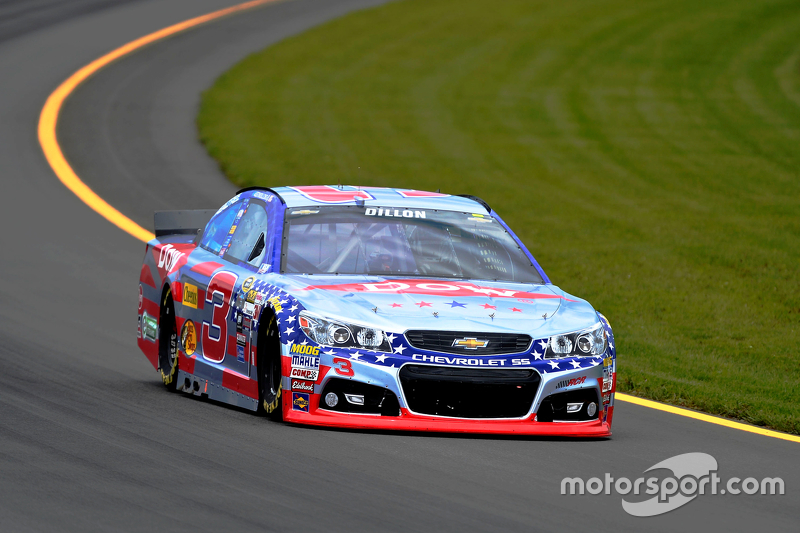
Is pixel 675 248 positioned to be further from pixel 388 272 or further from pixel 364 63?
pixel 364 63

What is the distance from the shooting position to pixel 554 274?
15.0 meters

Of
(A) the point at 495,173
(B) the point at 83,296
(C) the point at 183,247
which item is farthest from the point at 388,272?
(A) the point at 495,173

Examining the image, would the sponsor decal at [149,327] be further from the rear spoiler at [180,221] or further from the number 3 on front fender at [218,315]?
the number 3 on front fender at [218,315]

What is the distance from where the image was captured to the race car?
25.0ft

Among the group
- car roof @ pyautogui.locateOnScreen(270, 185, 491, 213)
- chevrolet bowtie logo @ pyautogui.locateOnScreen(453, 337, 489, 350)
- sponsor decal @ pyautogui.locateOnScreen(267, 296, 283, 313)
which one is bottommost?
chevrolet bowtie logo @ pyautogui.locateOnScreen(453, 337, 489, 350)

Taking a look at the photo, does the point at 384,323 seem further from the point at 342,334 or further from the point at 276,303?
the point at 276,303

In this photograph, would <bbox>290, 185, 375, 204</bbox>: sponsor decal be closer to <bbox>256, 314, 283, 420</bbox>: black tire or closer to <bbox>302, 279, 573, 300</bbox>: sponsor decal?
<bbox>302, 279, 573, 300</bbox>: sponsor decal

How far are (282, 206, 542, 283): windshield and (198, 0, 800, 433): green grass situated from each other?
1785mm

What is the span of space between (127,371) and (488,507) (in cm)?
504

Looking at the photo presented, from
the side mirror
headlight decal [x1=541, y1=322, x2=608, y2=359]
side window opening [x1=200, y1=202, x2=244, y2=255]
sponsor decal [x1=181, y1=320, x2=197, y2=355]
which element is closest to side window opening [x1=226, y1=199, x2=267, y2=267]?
the side mirror

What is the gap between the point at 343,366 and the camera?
300 inches

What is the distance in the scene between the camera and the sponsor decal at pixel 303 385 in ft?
25.2

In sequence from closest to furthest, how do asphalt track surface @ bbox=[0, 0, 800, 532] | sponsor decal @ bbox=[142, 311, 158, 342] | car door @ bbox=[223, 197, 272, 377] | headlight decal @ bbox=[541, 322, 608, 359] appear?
asphalt track surface @ bbox=[0, 0, 800, 532]
headlight decal @ bbox=[541, 322, 608, 359]
car door @ bbox=[223, 197, 272, 377]
sponsor decal @ bbox=[142, 311, 158, 342]

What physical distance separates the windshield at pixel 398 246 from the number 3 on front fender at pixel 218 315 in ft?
1.61
